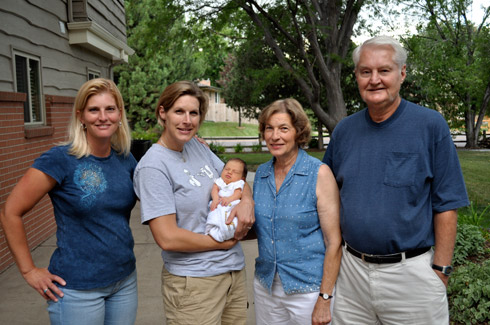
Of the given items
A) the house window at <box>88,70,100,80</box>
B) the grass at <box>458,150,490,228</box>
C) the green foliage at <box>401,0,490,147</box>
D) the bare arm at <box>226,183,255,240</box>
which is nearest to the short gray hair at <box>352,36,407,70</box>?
the bare arm at <box>226,183,255,240</box>

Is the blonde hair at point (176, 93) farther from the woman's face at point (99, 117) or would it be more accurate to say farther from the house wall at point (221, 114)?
the house wall at point (221, 114)

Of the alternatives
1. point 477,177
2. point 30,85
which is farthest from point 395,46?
point 477,177

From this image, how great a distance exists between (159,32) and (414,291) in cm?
1068

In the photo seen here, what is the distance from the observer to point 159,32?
1145 cm

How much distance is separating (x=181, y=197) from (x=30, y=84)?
493 centimetres

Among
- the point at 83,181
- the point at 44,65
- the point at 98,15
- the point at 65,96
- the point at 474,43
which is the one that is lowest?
the point at 83,181

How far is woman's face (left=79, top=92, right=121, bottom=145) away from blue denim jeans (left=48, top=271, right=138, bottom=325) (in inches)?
29.7

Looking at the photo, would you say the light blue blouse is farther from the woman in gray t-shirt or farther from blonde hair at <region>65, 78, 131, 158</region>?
blonde hair at <region>65, 78, 131, 158</region>

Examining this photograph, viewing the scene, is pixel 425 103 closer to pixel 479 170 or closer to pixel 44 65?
pixel 479 170

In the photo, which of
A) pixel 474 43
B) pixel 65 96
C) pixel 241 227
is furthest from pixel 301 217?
pixel 474 43

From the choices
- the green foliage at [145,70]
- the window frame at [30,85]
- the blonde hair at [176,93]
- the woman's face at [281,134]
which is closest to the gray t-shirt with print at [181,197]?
the blonde hair at [176,93]

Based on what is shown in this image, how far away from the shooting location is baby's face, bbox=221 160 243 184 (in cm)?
247

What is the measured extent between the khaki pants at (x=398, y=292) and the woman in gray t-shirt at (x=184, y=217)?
2.13ft

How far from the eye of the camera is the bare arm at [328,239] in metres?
2.21
